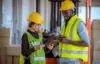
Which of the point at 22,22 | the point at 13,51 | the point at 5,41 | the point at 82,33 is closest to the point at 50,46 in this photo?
the point at 82,33

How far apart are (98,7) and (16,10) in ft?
8.64

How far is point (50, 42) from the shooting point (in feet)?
21.1

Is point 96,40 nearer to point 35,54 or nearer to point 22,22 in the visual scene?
point 22,22

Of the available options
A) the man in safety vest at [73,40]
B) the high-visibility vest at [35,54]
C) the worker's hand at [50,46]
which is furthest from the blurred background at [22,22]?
the man in safety vest at [73,40]

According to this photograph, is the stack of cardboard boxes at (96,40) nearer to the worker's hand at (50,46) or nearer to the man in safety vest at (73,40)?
the worker's hand at (50,46)

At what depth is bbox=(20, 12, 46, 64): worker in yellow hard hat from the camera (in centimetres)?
578

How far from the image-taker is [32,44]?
5816 millimetres

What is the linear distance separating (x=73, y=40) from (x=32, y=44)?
0.74 metres

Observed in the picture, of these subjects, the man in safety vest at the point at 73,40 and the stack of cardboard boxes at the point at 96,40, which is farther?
the stack of cardboard boxes at the point at 96,40

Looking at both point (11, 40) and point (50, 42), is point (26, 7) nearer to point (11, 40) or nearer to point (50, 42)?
point (11, 40)

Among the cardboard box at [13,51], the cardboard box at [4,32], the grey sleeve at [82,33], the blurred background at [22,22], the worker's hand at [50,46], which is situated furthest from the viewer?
the cardboard box at [4,32]

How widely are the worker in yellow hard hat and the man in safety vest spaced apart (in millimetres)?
465

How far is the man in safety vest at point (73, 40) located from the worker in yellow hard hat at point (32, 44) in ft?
1.52

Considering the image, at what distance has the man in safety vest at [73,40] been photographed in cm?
555
